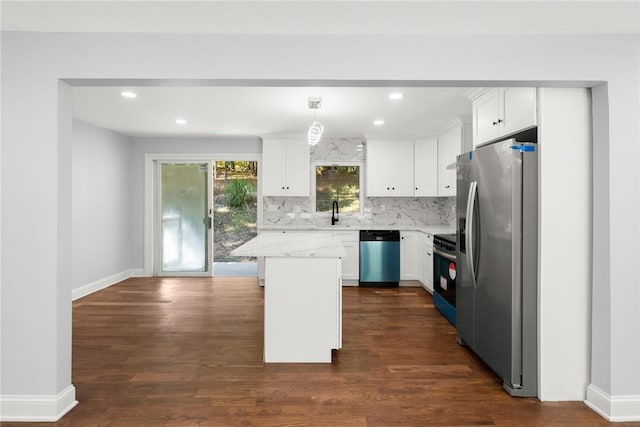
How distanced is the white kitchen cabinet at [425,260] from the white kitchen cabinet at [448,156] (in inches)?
28.4

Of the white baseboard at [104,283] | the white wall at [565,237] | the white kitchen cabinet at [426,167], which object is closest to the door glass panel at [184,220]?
the white baseboard at [104,283]

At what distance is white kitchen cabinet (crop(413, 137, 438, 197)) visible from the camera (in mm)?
6070

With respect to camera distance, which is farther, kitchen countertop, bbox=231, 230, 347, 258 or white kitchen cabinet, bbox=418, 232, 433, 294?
white kitchen cabinet, bbox=418, 232, 433, 294

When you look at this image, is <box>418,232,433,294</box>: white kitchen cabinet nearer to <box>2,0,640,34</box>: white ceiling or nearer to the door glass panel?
<box>2,0,640,34</box>: white ceiling

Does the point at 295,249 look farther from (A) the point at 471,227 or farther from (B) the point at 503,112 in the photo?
(B) the point at 503,112

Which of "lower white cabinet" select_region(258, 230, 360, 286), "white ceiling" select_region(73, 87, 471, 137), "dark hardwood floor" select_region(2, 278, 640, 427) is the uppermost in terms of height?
"white ceiling" select_region(73, 87, 471, 137)

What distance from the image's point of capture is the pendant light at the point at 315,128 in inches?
147

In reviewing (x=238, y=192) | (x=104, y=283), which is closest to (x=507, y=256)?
(x=238, y=192)

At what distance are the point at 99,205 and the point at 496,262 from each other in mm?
5396

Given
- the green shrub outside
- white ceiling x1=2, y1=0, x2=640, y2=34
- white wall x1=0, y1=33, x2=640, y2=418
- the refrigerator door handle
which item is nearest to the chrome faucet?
the green shrub outside

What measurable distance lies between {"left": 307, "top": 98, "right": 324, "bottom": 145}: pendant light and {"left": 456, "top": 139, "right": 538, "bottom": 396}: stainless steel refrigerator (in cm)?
148

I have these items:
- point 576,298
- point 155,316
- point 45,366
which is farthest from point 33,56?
point 576,298

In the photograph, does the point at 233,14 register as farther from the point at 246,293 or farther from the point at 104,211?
the point at 104,211

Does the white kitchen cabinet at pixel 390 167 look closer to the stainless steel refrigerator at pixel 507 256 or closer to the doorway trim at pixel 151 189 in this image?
the doorway trim at pixel 151 189
